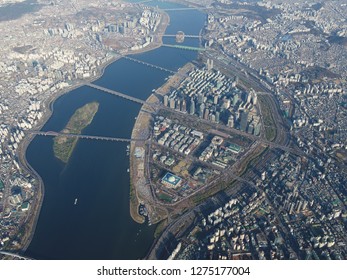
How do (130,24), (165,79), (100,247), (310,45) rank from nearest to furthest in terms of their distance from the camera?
(100,247), (165,79), (310,45), (130,24)

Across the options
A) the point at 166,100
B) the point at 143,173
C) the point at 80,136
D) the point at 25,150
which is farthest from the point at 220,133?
the point at 25,150

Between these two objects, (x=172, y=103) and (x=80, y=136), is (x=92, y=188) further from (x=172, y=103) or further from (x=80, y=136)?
(x=172, y=103)

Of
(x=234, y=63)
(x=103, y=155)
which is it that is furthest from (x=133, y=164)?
(x=234, y=63)

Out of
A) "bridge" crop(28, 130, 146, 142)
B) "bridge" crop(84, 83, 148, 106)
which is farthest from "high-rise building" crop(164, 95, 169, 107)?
"bridge" crop(28, 130, 146, 142)

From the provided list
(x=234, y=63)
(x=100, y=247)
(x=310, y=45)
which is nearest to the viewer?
(x=100, y=247)

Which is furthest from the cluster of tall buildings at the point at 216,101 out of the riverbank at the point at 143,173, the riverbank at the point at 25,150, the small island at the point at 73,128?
the riverbank at the point at 25,150

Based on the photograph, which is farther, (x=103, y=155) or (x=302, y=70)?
(x=302, y=70)

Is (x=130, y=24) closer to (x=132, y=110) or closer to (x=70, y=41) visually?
(x=70, y=41)

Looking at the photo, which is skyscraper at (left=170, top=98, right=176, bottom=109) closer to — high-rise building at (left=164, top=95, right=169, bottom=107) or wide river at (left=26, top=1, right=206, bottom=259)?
high-rise building at (left=164, top=95, right=169, bottom=107)
